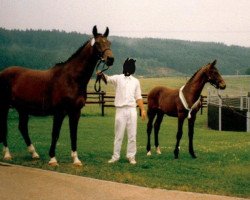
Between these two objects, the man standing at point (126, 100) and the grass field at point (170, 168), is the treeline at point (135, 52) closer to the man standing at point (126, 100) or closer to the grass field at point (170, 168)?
the grass field at point (170, 168)

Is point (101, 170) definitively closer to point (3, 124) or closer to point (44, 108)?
point (44, 108)

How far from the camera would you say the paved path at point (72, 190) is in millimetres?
7656

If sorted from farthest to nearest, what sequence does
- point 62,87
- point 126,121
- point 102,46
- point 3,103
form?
1. point 3,103
2. point 126,121
3. point 62,87
4. point 102,46

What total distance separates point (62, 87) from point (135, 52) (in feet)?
207

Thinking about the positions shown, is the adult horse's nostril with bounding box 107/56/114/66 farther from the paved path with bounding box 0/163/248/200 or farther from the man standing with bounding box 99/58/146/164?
the paved path with bounding box 0/163/248/200

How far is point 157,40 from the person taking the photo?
2793 inches

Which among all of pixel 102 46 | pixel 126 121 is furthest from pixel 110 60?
pixel 126 121

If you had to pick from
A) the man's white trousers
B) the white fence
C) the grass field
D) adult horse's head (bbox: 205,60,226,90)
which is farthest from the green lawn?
the white fence

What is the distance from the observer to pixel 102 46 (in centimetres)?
1087

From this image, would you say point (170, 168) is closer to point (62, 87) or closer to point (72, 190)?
point (62, 87)

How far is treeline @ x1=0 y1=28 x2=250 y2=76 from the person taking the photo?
1358 inches

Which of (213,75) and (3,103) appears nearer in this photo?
(3,103)

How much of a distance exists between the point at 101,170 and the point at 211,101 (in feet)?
78.2

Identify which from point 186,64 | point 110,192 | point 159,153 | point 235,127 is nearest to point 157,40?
point 186,64
